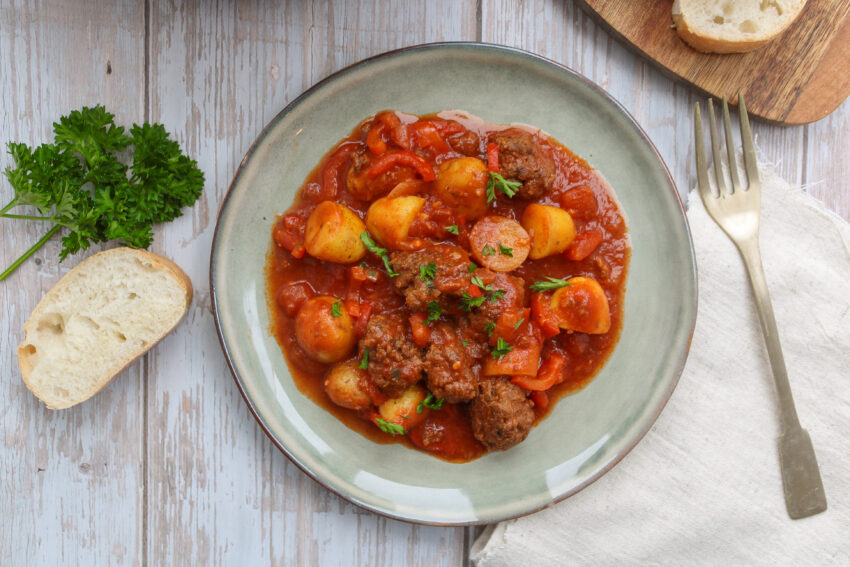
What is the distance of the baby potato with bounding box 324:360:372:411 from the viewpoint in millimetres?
3318

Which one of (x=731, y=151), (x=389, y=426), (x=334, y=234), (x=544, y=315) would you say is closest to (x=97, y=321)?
(x=334, y=234)

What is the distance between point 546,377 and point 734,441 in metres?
1.25

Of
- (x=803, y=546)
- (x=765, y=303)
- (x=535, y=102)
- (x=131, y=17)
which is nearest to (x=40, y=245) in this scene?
(x=131, y=17)

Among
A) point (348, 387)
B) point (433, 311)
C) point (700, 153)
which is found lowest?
point (348, 387)

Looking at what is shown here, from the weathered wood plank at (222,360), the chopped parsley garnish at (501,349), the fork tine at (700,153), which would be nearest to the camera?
the chopped parsley garnish at (501,349)

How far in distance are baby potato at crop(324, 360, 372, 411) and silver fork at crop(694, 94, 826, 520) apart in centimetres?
227

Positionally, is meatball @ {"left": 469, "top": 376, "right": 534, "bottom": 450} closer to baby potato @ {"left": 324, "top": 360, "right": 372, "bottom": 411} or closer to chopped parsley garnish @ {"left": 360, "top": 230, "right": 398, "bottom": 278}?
baby potato @ {"left": 324, "top": 360, "right": 372, "bottom": 411}

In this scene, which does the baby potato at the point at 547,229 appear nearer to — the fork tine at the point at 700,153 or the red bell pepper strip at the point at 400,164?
the red bell pepper strip at the point at 400,164

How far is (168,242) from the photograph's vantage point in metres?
3.66

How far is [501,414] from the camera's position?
317 centimetres

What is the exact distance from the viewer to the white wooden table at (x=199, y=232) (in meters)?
3.64

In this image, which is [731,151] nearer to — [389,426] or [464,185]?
[464,185]

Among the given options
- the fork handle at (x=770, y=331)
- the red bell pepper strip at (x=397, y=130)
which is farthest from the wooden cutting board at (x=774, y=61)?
the red bell pepper strip at (x=397, y=130)

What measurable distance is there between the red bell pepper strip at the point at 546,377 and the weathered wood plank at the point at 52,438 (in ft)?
7.66
